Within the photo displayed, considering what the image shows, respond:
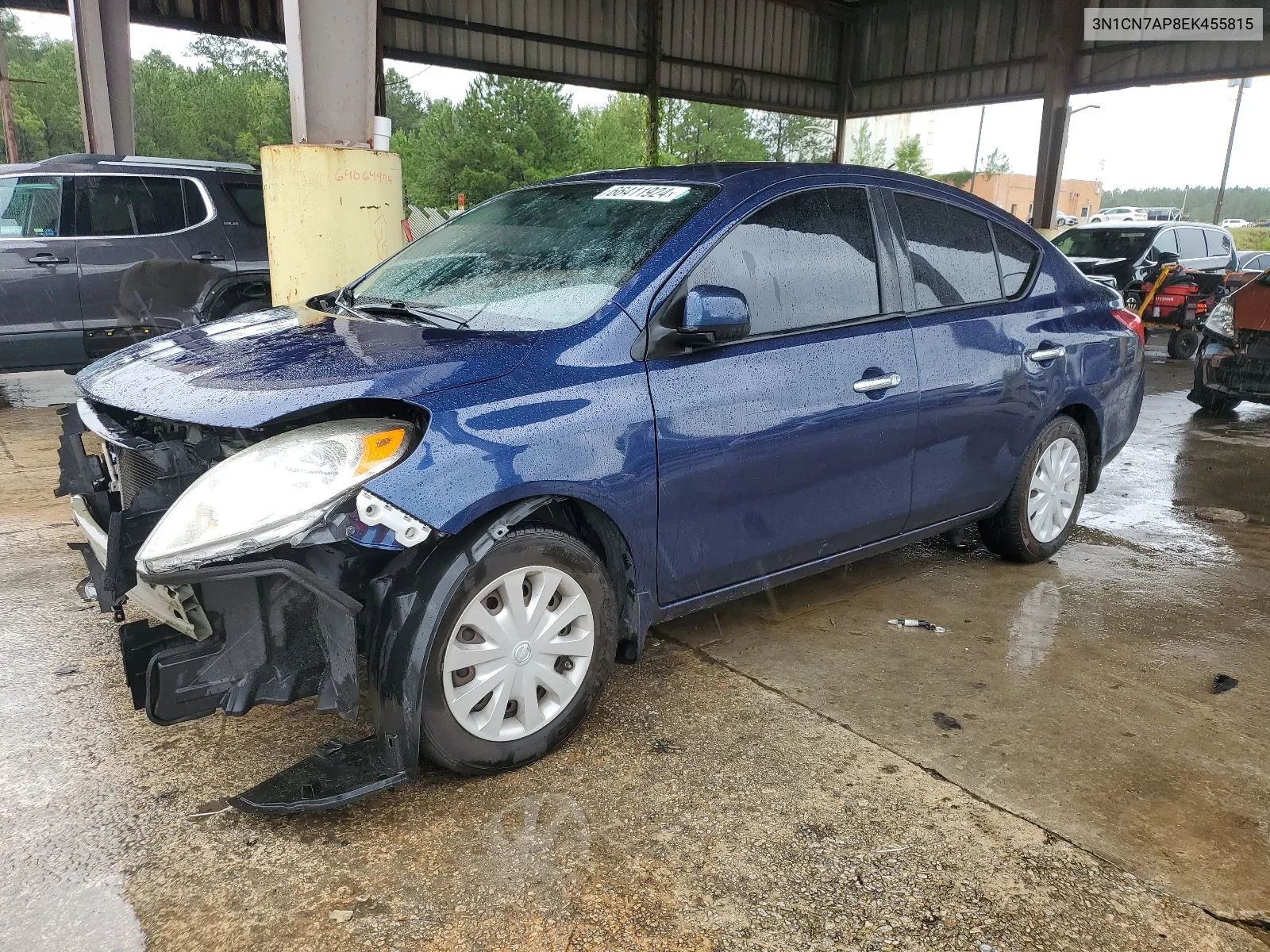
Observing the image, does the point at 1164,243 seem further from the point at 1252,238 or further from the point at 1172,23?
the point at 1252,238

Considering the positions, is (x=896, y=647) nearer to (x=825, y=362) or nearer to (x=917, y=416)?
(x=917, y=416)

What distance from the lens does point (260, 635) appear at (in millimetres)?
2273

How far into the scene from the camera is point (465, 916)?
203cm

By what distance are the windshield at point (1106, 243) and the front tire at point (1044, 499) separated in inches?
381

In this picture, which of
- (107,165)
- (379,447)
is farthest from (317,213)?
(379,447)

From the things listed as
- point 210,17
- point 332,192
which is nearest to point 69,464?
point 332,192

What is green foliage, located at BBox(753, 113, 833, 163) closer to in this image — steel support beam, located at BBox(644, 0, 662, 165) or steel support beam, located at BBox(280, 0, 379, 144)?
steel support beam, located at BBox(644, 0, 662, 165)

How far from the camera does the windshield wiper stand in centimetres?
286

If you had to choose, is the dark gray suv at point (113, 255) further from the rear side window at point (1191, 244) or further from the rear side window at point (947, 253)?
the rear side window at point (1191, 244)

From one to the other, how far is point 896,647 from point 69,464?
110 inches

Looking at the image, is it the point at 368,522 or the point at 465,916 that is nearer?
the point at 465,916

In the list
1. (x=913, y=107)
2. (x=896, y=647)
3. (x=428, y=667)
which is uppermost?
(x=913, y=107)

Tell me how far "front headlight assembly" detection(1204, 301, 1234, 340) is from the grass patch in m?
43.8

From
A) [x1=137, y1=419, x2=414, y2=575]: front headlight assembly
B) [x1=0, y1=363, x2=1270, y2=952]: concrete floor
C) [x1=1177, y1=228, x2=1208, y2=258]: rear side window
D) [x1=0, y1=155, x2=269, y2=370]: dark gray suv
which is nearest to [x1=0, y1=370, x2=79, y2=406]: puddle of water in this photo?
[x1=0, y1=155, x2=269, y2=370]: dark gray suv
